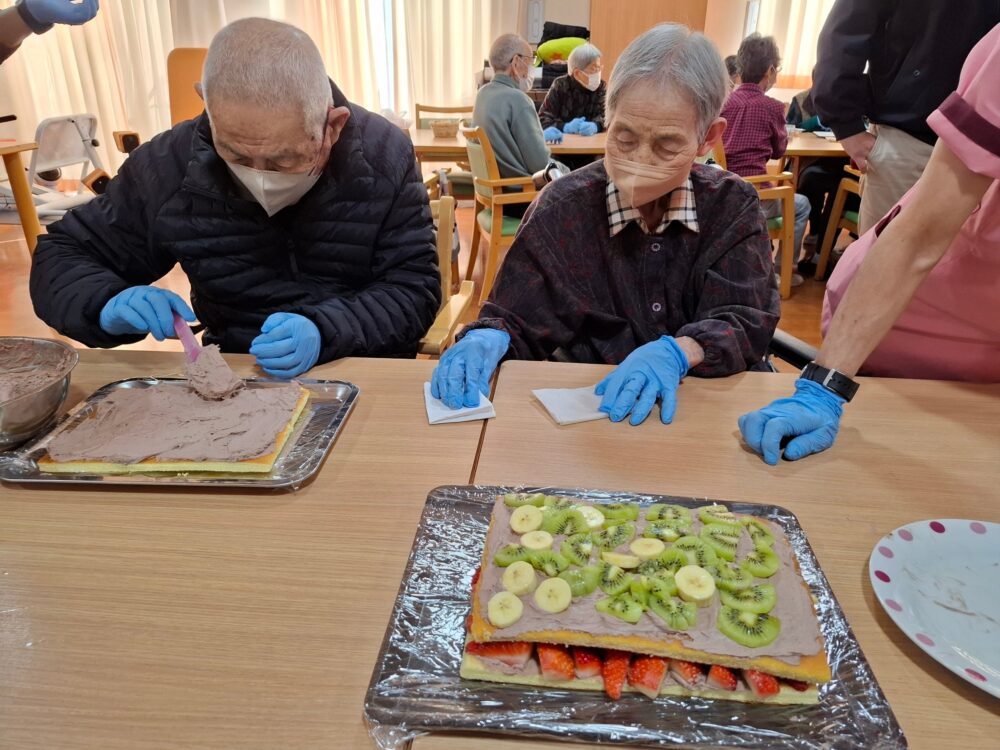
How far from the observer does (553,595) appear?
695 millimetres

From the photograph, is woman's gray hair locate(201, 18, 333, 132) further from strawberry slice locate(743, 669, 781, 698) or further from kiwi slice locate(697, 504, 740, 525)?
strawberry slice locate(743, 669, 781, 698)

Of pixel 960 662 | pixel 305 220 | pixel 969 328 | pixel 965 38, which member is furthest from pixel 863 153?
pixel 960 662

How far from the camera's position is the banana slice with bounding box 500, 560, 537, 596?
0.70 m

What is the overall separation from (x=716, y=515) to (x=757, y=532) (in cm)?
5

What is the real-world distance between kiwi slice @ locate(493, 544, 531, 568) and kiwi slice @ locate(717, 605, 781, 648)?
0.70 feet

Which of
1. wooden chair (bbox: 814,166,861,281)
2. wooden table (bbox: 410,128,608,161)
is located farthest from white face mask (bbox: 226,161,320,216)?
wooden chair (bbox: 814,166,861,281)

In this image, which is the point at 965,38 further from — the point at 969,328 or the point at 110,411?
the point at 110,411

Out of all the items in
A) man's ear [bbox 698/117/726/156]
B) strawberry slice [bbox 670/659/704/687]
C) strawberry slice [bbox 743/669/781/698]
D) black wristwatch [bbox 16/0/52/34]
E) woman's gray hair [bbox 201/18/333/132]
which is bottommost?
strawberry slice [bbox 670/659/704/687]

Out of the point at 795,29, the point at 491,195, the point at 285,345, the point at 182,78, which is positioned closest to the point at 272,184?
the point at 285,345

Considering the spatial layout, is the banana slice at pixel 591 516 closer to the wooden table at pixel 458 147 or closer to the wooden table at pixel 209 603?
the wooden table at pixel 209 603

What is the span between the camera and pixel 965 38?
2180mm

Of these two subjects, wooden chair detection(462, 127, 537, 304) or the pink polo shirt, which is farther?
wooden chair detection(462, 127, 537, 304)

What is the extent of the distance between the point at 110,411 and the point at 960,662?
1.18 meters

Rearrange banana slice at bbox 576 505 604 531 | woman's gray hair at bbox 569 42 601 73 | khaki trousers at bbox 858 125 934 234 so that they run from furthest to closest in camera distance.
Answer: woman's gray hair at bbox 569 42 601 73
khaki trousers at bbox 858 125 934 234
banana slice at bbox 576 505 604 531
